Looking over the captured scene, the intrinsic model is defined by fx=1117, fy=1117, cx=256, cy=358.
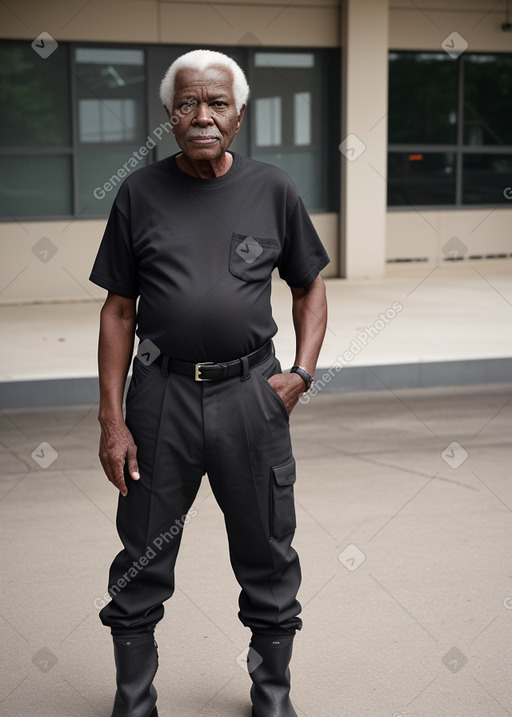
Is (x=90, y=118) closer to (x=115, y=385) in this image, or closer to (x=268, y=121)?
(x=268, y=121)

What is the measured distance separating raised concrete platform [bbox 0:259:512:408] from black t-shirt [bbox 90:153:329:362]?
17.3ft

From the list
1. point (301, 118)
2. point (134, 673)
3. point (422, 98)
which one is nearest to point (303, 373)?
point (134, 673)

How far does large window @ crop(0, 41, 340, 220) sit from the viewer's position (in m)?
13.3

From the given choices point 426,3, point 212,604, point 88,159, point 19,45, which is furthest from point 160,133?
point 212,604

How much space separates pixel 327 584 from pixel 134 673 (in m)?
1.49

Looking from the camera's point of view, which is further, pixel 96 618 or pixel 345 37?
pixel 345 37

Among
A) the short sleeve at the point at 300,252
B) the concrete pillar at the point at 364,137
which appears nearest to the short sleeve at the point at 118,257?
the short sleeve at the point at 300,252

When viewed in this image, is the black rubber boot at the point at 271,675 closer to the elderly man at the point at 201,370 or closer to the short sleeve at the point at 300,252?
the elderly man at the point at 201,370

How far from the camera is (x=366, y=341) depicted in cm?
1015

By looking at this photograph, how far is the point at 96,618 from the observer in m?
4.29

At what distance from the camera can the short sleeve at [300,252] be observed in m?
3.33

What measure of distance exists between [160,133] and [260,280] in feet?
36.6

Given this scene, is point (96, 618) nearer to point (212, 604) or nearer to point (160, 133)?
point (212, 604)

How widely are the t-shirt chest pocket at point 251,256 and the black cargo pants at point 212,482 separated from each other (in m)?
0.27
